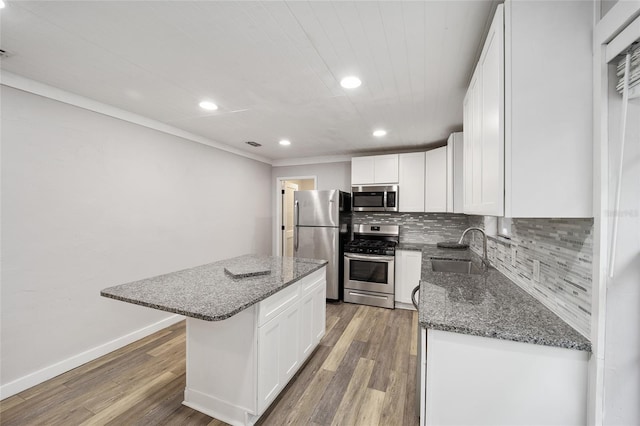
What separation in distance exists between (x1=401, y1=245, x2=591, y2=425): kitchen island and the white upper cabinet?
1.65ft

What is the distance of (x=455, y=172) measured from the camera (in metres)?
3.18

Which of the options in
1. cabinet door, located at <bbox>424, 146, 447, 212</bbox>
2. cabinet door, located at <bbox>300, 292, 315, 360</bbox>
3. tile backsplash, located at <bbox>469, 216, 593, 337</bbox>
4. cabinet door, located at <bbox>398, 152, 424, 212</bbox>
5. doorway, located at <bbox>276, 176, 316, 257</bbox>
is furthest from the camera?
doorway, located at <bbox>276, 176, 316, 257</bbox>

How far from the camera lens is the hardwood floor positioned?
1.71 m

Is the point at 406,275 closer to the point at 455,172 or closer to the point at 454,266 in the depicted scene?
the point at 454,266

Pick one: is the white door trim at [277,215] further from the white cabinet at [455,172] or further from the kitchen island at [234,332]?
the kitchen island at [234,332]

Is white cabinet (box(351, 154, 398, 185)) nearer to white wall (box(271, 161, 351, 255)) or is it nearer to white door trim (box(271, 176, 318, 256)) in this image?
white wall (box(271, 161, 351, 255))

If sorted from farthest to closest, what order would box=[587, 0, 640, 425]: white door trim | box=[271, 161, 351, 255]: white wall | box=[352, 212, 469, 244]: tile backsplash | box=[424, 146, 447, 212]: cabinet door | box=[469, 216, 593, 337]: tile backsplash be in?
box=[271, 161, 351, 255]: white wall → box=[352, 212, 469, 244]: tile backsplash → box=[424, 146, 447, 212]: cabinet door → box=[469, 216, 593, 337]: tile backsplash → box=[587, 0, 640, 425]: white door trim

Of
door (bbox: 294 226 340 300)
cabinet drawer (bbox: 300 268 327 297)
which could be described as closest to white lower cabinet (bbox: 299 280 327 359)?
cabinet drawer (bbox: 300 268 327 297)

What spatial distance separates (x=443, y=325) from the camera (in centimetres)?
115

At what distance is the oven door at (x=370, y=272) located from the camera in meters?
3.62

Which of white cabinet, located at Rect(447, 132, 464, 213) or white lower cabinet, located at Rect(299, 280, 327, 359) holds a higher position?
white cabinet, located at Rect(447, 132, 464, 213)

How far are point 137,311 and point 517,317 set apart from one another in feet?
10.8

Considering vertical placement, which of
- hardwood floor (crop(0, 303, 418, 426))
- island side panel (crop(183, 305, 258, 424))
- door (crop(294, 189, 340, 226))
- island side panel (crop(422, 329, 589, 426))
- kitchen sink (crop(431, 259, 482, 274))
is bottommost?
hardwood floor (crop(0, 303, 418, 426))

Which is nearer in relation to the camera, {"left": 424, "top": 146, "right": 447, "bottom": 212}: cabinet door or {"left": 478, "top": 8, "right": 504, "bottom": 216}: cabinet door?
{"left": 478, "top": 8, "right": 504, "bottom": 216}: cabinet door
